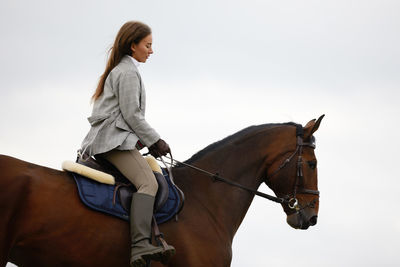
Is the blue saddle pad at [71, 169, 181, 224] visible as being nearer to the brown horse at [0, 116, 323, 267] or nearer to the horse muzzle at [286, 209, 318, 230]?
the brown horse at [0, 116, 323, 267]

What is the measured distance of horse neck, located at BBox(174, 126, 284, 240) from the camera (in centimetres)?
816

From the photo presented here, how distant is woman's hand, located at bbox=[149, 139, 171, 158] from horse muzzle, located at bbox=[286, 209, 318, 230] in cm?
221

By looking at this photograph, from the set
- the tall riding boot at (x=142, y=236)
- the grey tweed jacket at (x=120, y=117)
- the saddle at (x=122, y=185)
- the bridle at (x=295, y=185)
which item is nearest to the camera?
the tall riding boot at (x=142, y=236)

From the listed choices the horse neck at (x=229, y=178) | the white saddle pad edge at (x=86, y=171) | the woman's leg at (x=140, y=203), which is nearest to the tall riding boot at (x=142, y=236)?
the woman's leg at (x=140, y=203)

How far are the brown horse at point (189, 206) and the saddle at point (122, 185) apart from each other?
13 cm

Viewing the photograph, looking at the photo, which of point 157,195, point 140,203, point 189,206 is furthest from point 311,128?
point 140,203

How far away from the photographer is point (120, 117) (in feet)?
25.1

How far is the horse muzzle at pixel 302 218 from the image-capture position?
8.48 m

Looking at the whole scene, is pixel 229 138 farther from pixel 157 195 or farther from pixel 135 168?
pixel 135 168

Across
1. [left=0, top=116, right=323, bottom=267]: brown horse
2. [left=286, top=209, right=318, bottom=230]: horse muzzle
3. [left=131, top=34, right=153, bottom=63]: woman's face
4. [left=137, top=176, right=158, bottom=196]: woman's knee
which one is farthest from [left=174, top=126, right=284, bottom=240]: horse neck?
[left=131, top=34, right=153, bottom=63]: woman's face

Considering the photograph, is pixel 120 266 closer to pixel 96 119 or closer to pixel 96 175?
pixel 96 175

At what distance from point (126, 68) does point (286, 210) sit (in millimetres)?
3175

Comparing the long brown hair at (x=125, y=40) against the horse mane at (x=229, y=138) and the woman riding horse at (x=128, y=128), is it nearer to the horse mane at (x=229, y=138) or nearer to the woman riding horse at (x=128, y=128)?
the woman riding horse at (x=128, y=128)

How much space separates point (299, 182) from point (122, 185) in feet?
8.72
